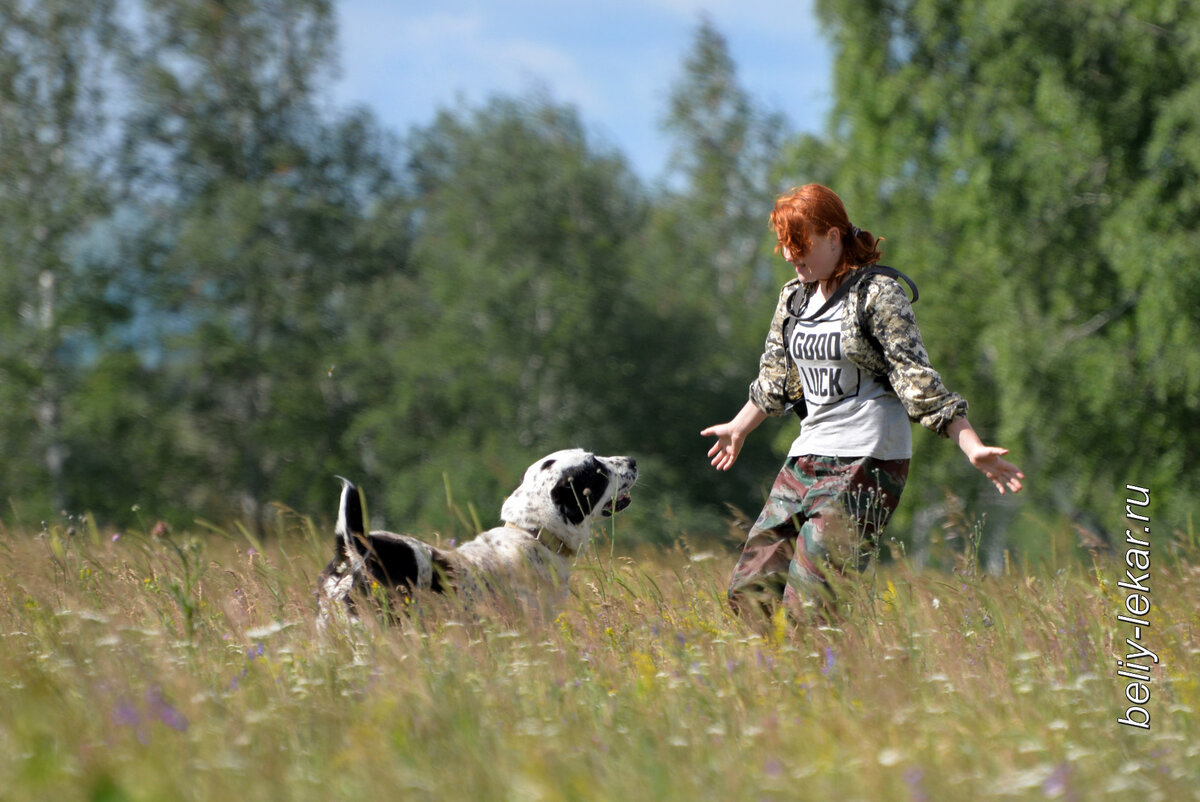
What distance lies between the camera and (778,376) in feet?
16.0

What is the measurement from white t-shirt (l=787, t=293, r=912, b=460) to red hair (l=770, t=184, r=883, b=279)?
0.72 ft

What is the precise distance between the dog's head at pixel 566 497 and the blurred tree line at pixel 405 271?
51.3 feet

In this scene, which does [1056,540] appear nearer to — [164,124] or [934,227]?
[934,227]

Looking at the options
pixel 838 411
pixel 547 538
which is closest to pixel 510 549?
pixel 547 538

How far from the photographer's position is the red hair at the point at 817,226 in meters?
4.45

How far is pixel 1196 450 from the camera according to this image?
18812mm

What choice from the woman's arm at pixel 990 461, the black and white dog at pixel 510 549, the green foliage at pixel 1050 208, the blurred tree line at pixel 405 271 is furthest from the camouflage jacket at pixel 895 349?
the blurred tree line at pixel 405 271

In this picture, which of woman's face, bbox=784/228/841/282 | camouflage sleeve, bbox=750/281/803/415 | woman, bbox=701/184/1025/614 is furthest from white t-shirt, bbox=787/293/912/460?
camouflage sleeve, bbox=750/281/803/415

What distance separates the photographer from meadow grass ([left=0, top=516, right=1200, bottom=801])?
99.7 inches

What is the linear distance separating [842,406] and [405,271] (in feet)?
96.3

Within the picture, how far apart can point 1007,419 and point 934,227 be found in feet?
13.0

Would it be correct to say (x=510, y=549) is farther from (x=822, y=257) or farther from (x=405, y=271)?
(x=405, y=271)

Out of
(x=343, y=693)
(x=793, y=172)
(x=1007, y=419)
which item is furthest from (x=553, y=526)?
(x=793, y=172)

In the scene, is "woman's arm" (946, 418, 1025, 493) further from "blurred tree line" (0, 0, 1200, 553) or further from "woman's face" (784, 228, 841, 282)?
"blurred tree line" (0, 0, 1200, 553)
